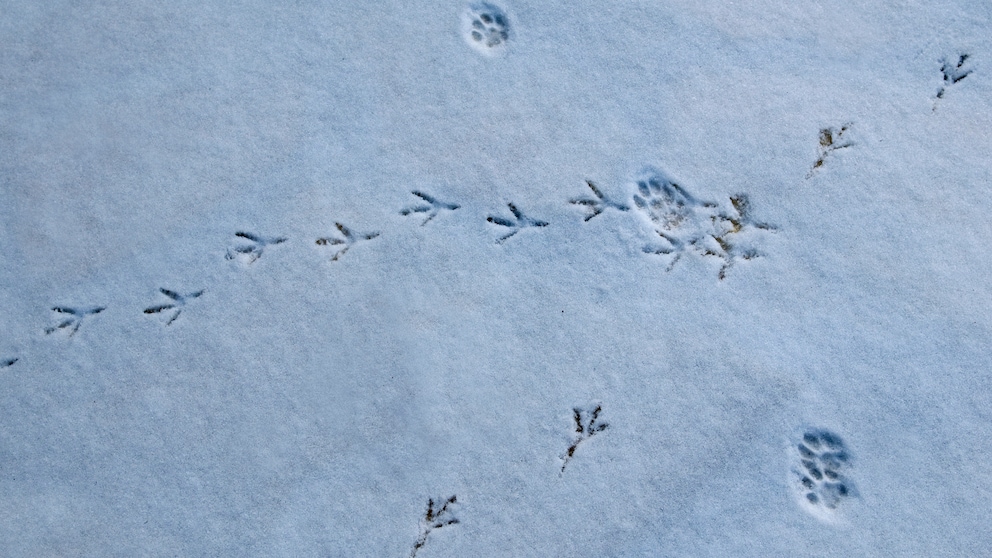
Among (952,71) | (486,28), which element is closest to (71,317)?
(486,28)

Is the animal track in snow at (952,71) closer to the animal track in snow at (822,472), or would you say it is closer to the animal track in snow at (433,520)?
the animal track in snow at (822,472)

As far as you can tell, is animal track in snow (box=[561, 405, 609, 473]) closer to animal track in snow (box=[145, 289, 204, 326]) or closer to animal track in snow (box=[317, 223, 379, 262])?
animal track in snow (box=[317, 223, 379, 262])

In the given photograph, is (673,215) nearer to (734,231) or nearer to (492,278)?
(734,231)

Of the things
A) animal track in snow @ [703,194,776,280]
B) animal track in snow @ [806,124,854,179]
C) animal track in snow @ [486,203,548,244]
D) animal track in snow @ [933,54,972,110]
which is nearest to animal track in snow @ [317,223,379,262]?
animal track in snow @ [486,203,548,244]

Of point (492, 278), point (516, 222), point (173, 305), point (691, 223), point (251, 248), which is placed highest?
point (691, 223)

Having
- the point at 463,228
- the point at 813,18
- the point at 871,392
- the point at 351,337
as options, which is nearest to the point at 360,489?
the point at 351,337

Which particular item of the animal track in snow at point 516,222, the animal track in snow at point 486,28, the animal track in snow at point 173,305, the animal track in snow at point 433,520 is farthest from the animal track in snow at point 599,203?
the animal track in snow at point 173,305

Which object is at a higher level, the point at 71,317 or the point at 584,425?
the point at 584,425
